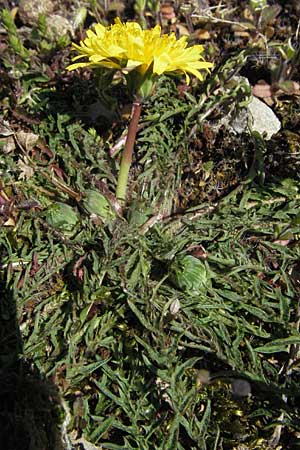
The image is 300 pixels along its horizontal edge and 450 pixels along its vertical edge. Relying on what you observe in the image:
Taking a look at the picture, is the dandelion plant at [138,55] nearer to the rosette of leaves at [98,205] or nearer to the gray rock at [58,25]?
the rosette of leaves at [98,205]

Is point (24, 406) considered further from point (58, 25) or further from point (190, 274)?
point (58, 25)

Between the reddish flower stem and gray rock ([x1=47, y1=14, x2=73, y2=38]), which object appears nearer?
the reddish flower stem

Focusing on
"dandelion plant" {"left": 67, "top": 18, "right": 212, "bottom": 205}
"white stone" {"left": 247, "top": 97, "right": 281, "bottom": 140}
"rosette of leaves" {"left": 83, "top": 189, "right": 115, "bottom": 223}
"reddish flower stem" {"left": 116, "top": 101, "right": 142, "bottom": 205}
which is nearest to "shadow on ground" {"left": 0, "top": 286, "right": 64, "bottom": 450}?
"rosette of leaves" {"left": 83, "top": 189, "right": 115, "bottom": 223}

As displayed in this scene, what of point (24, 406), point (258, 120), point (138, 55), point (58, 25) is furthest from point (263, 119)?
point (24, 406)

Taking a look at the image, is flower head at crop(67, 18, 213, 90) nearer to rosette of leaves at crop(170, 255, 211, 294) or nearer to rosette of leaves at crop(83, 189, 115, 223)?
rosette of leaves at crop(83, 189, 115, 223)

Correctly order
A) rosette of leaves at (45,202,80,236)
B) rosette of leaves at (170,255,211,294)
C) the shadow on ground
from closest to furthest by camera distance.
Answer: the shadow on ground
rosette of leaves at (170,255,211,294)
rosette of leaves at (45,202,80,236)

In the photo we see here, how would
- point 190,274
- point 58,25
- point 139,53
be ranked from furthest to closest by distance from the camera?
point 58,25 < point 190,274 < point 139,53

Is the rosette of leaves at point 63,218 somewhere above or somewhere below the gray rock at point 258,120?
below

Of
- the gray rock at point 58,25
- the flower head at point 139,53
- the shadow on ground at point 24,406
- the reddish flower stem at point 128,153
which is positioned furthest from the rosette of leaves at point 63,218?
the gray rock at point 58,25

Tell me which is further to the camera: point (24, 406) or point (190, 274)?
point (190, 274)

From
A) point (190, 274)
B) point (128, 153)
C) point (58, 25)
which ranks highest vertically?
point (58, 25)

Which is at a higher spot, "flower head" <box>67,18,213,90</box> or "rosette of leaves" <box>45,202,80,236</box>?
"flower head" <box>67,18,213,90</box>

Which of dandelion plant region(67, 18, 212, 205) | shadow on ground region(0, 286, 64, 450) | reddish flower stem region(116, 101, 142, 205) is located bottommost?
shadow on ground region(0, 286, 64, 450)
